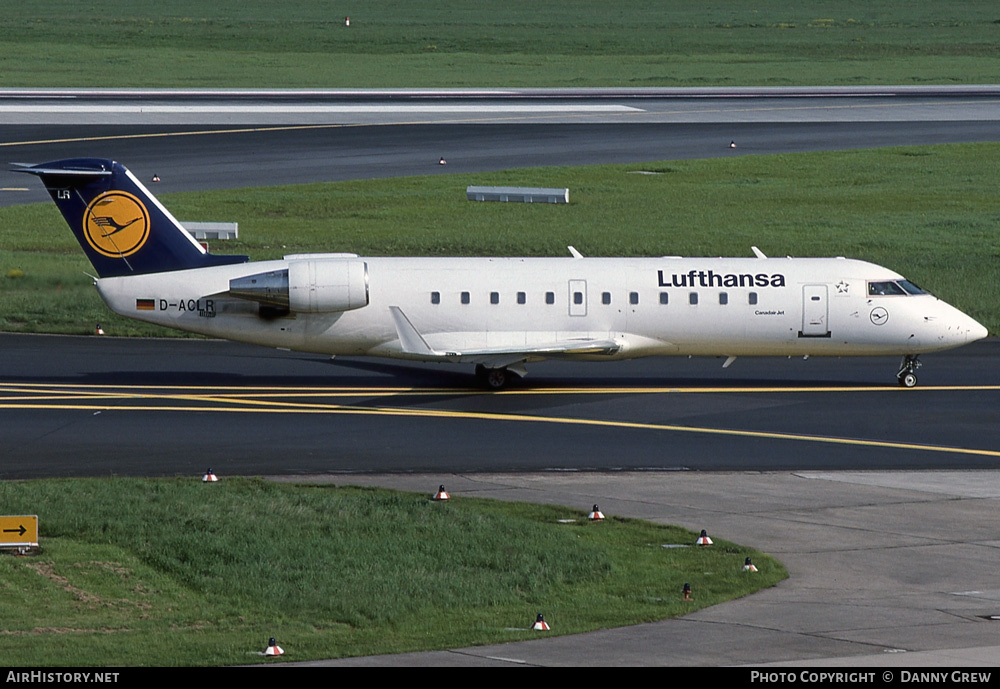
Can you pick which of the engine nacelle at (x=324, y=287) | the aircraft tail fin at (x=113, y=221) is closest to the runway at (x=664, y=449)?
the engine nacelle at (x=324, y=287)

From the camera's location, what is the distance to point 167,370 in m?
38.6

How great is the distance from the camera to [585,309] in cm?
3619

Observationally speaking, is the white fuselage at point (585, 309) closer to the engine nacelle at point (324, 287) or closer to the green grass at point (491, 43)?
the engine nacelle at point (324, 287)

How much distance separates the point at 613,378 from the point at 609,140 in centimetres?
3623

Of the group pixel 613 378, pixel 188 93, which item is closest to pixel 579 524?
pixel 613 378

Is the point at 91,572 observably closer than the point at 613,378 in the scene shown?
Yes

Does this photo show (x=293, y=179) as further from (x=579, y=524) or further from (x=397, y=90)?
(x=579, y=524)

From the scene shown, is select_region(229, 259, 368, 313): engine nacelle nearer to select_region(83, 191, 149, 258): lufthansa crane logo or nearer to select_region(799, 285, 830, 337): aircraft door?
select_region(83, 191, 149, 258): lufthansa crane logo

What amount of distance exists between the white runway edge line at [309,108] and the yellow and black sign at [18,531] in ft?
197

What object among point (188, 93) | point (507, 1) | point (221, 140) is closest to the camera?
point (221, 140)

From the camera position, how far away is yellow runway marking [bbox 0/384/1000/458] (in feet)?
107

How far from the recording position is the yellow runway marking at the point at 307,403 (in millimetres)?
32719

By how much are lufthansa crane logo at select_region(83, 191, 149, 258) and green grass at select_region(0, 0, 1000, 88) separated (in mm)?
61739

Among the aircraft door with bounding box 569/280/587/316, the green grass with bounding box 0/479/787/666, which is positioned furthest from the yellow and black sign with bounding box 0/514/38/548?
the aircraft door with bounding box 569/280/587/316
